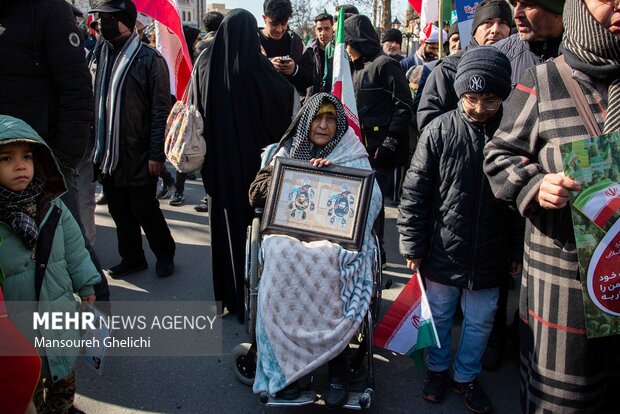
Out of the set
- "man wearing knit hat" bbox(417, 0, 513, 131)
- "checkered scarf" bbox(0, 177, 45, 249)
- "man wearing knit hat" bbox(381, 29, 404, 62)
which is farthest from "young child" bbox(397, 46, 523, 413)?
"man wearing knit hat" bbox(381, 29, 404, 62)

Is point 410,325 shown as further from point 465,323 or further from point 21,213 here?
point 21,213

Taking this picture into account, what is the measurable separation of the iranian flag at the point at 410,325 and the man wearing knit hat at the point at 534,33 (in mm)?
1338

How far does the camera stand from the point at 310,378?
284 centimetres

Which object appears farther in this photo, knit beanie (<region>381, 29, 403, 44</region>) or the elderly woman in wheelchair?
knit beanie (<region>381, 29, 403, 44</region>)

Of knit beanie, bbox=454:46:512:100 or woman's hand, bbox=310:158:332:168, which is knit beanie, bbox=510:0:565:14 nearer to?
knit beanie, bbox=454:46:512:100

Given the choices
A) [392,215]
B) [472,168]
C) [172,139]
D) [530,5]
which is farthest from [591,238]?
[392,215]

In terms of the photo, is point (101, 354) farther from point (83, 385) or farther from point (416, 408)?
point (416, 408)

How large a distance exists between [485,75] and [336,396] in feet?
5.88

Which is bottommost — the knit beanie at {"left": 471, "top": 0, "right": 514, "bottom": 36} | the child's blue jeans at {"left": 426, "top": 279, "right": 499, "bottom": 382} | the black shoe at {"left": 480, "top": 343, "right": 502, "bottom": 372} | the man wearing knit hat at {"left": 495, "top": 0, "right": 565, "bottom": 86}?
the black shoe at {"left": 480, "top": 343, "right": 502, "bottom": 372}

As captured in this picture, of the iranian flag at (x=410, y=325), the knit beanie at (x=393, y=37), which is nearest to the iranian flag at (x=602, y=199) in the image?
the iranian flag at (x=410, y=325)

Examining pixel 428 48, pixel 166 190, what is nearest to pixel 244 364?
pixel 166 190

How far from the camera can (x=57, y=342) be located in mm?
2385

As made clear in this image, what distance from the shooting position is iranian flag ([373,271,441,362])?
9.16 ft

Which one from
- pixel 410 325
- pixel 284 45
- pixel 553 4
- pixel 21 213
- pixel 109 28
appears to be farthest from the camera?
pixel 284 45
